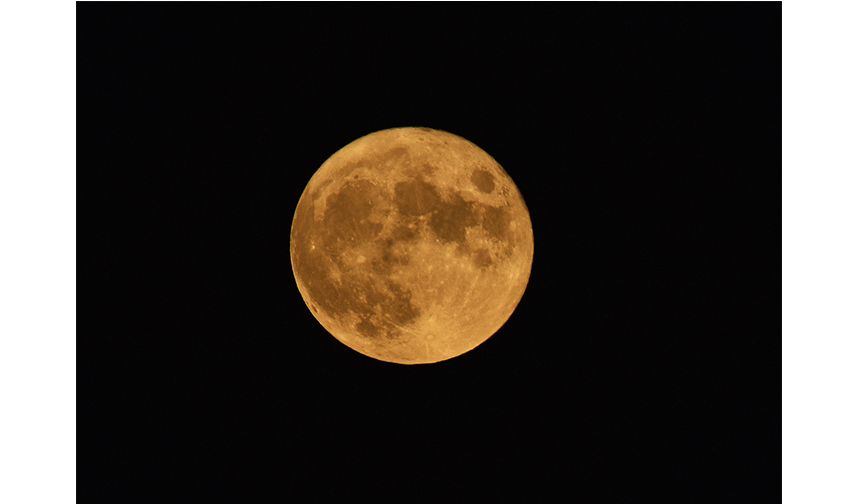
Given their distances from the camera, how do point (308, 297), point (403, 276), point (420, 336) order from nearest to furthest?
point (403, 276), point (420, 336), point (308, 297)

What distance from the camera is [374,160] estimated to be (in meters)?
4.34

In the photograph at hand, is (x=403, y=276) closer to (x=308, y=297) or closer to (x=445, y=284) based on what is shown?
(x=445, y=284)

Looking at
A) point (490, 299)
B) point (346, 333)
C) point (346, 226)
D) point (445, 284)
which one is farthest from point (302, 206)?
point (490, 299)

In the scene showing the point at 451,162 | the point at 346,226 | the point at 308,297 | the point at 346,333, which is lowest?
the point at 346,333

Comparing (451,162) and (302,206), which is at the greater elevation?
(451,162)

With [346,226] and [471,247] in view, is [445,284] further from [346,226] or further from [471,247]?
[346,226]

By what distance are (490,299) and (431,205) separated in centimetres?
95

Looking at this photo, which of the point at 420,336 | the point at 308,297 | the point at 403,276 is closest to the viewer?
the point at 403,276

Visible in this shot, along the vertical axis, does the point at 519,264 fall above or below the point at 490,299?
above

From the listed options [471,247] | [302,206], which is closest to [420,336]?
[471,247]

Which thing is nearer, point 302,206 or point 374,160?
point 374,160

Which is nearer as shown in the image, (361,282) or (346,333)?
(361,282)

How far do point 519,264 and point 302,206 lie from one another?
2.02 m

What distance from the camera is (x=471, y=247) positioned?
4133 millimetres
